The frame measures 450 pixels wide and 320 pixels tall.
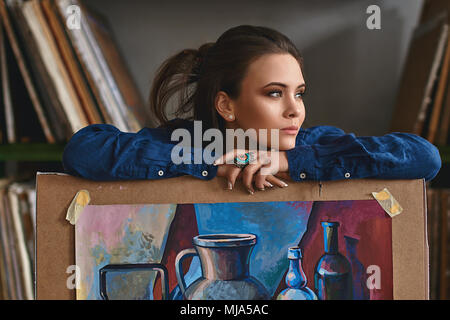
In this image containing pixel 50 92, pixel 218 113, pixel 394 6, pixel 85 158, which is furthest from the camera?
pixel 394 6

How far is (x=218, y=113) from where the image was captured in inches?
32.2

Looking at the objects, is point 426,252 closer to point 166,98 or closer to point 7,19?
point 166,98

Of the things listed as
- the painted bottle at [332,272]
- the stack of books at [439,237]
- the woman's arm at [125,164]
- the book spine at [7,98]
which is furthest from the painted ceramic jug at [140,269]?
the stack of books at [439,237]

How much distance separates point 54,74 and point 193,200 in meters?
0.59

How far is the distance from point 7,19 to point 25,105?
23cm

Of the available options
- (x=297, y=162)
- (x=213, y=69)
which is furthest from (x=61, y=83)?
(x=297, y=162)

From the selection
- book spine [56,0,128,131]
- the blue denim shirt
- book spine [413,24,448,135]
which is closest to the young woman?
the blue denim shirt

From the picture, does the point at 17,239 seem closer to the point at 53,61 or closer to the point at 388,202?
the point at 53,61

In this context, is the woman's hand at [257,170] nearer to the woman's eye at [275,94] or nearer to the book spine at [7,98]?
the woman's eye at [275,94]

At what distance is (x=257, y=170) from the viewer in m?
0.67

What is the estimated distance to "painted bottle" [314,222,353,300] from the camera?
684 mm

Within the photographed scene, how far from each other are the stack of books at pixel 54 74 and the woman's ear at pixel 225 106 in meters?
0.41

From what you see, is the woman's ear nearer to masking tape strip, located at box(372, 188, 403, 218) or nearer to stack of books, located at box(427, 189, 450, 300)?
masking tape strip, located at box(372, 188, 403, 218)

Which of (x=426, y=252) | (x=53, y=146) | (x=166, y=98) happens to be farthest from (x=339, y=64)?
(x=53, y=146)
